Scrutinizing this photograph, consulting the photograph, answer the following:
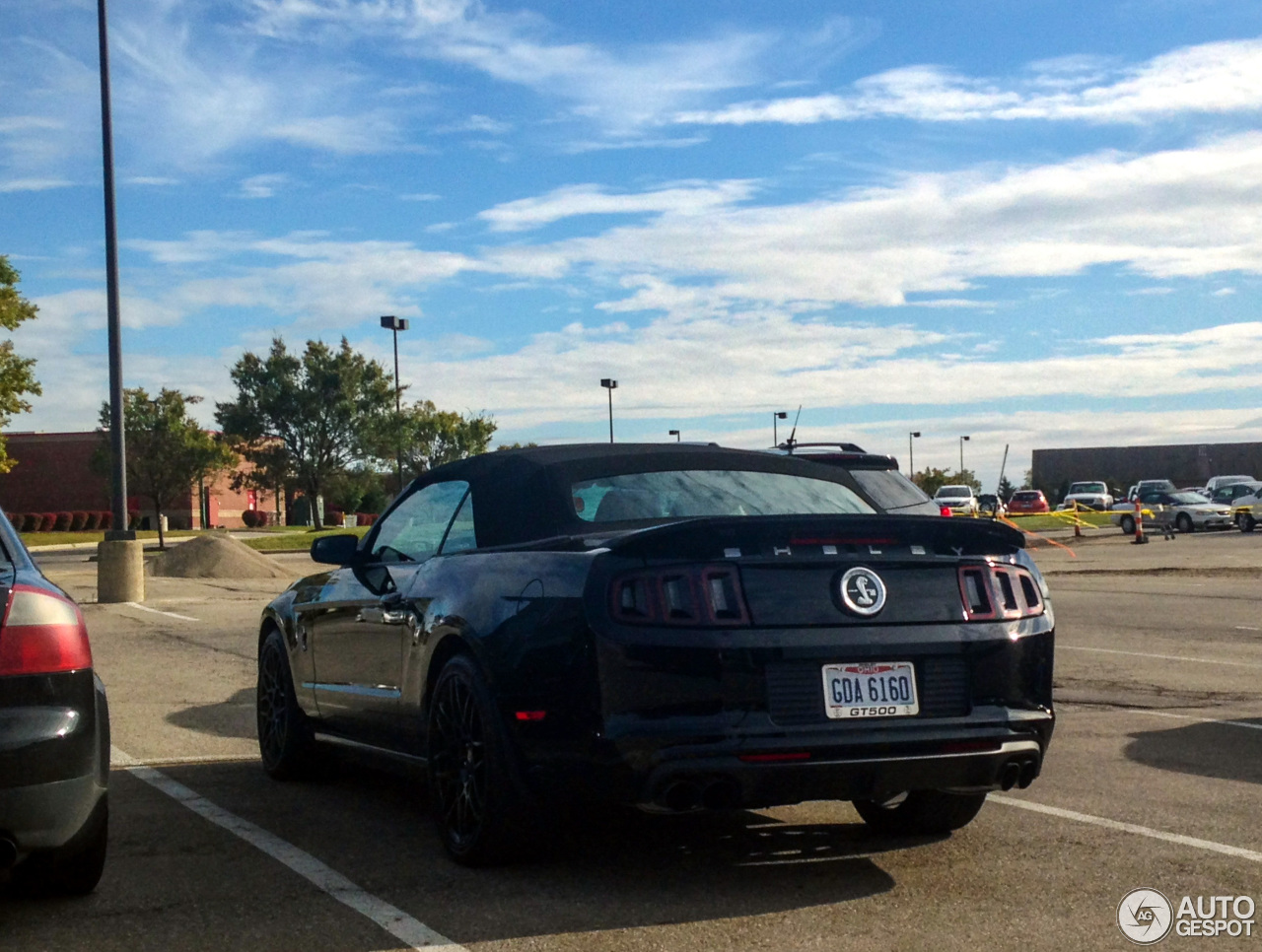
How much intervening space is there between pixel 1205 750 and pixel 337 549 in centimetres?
469

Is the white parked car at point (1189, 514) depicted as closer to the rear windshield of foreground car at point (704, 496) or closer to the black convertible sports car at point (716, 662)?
the rear windshield of foreground car at point (704, 496)

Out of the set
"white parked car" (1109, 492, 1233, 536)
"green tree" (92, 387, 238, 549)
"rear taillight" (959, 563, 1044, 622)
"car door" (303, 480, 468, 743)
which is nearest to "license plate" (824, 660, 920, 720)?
"rear taillight" (959, 563, 1044, 622)

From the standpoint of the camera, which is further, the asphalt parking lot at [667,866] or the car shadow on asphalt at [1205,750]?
the car shadow on asphalt at [1205,750]

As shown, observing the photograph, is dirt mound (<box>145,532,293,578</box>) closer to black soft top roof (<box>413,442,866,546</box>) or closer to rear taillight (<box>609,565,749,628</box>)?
black soft top roof (<box>413,442,866,546</box>)

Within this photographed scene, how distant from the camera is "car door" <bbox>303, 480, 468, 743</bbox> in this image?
6.11 meters

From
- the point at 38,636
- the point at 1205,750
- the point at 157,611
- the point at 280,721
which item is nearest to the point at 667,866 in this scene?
the point at 38,636

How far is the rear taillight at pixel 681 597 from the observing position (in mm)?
4746

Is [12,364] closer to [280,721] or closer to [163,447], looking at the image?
[163,447]

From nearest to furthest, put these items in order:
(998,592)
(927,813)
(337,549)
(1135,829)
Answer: (998,592)
(927,813)
(1135,829)
(337,549)

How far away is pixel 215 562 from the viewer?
27.6 meters

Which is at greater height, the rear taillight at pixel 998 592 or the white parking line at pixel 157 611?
the rear taillight at pixel 998 592

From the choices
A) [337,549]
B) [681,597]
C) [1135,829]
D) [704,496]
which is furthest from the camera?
[337,549]

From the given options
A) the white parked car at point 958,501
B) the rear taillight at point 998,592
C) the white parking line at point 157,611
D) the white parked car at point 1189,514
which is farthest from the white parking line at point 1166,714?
the white parked car at point 1189,514

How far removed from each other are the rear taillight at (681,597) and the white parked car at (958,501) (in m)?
37.1
